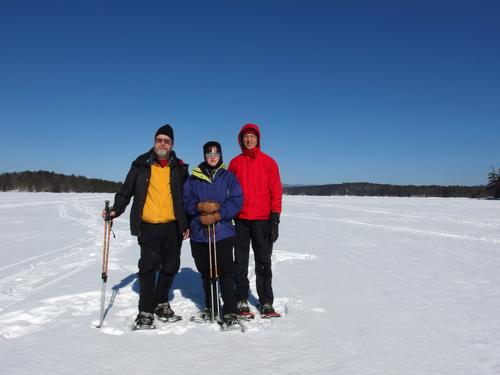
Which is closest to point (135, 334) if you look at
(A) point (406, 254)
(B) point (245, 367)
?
(B) point (245, 367)

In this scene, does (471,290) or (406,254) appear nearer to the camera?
(471,290)

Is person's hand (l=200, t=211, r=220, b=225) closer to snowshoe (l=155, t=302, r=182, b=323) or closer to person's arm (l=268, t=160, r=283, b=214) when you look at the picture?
person's arm (l=268, t=160, r=283, b=214)

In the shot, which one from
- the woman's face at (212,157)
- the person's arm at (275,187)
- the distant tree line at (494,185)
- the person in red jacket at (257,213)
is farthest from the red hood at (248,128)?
the distant tree line at (494,185)

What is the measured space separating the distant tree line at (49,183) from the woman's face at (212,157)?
218ft

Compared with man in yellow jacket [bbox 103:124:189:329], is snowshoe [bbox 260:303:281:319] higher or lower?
lower

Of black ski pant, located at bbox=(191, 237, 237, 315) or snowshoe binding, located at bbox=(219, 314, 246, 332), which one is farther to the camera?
black ski pant, located at bbox=(191, 237, 237, 315)

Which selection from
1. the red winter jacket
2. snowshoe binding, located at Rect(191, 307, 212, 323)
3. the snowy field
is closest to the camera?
the snowy field

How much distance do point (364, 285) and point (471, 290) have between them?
4.46 feet

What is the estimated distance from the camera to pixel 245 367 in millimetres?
2668

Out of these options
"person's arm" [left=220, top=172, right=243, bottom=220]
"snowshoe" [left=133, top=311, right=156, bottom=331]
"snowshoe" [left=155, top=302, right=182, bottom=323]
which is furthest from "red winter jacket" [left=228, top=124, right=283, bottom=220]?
"snowshoe" [left=133, top=311, right=156, bottom=331]

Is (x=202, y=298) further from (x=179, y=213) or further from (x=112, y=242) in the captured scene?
(x=112, y=242)

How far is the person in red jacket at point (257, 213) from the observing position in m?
3.83

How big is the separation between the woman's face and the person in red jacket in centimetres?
41

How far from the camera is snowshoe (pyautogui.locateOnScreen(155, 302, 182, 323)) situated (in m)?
3.65
